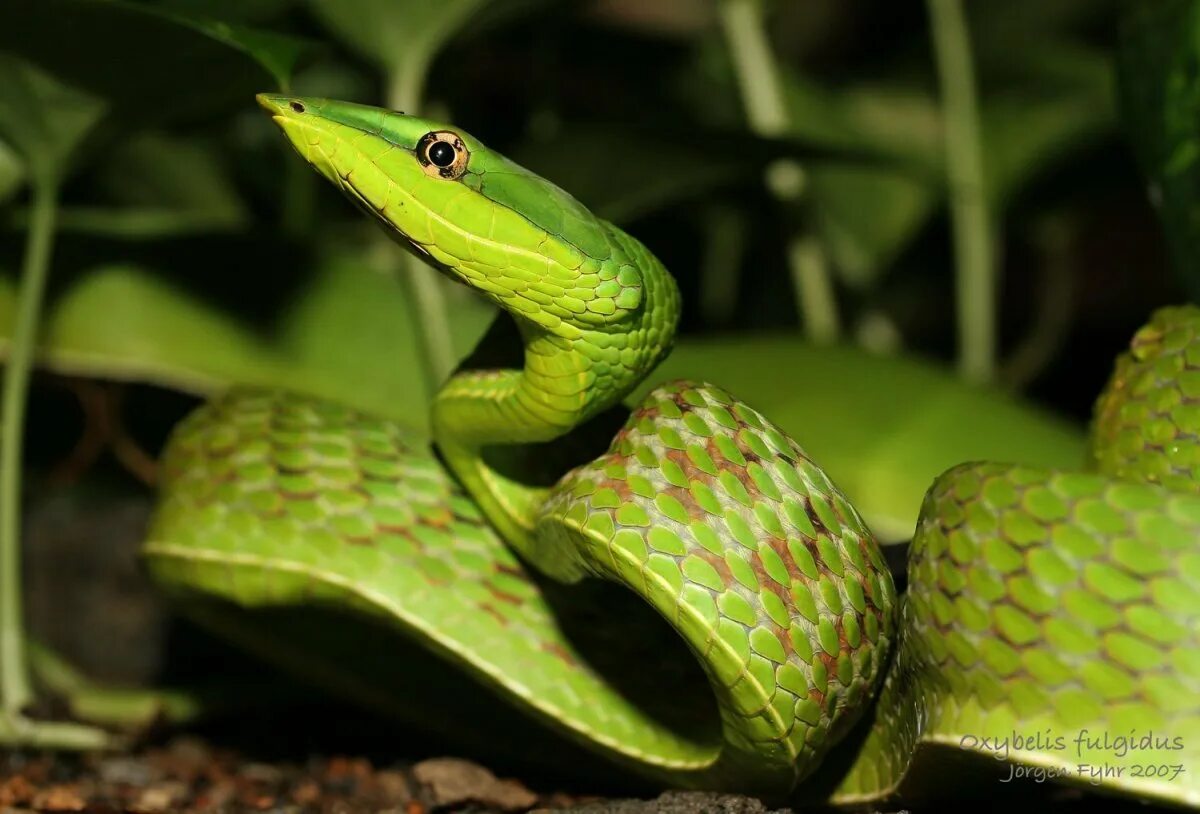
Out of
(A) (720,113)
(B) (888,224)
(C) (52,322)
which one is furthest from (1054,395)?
(C) (52,322)

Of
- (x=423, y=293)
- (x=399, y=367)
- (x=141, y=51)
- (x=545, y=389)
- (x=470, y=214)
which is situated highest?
(x=141, y=51)

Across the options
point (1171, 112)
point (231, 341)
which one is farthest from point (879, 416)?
point (231, 341)

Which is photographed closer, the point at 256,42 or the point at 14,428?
the point at 256,42

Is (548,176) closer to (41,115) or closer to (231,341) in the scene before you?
(231,341)

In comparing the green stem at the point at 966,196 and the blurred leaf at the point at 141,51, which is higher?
the blurred leaf at the point at 141,51

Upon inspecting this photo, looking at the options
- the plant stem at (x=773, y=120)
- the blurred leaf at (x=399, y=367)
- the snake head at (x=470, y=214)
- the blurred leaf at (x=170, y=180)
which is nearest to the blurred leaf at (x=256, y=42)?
the snake head at (x=470, y=214)

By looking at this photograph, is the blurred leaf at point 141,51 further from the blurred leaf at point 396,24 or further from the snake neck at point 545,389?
the snake neck at point 545,389
